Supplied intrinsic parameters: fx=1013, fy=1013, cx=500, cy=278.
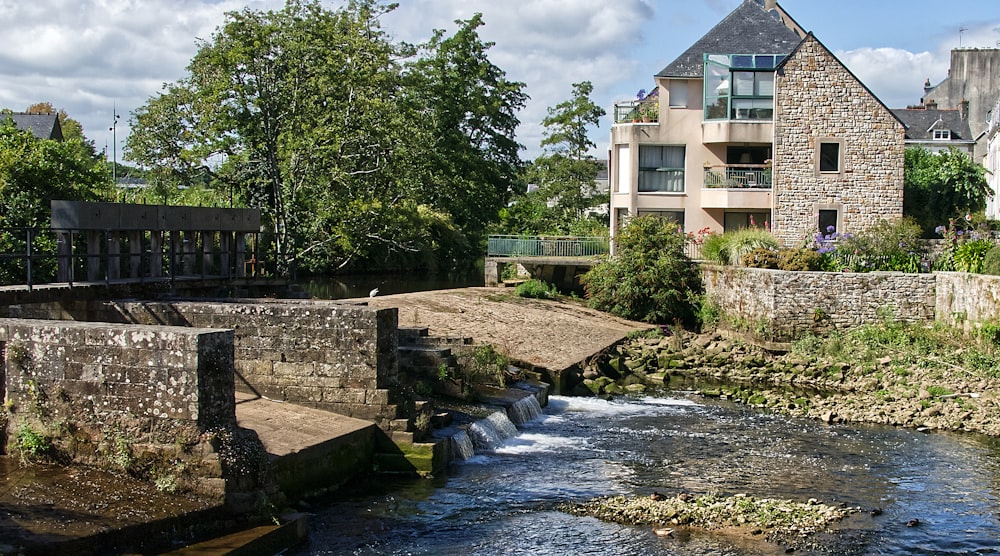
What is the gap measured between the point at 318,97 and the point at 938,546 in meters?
29.6

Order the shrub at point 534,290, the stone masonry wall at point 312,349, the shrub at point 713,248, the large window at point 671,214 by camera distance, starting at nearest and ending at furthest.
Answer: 1. the stone masonry wall at point 312,349
2. the shrub at point 713,248
3. the shrub at point 534,290
4. the large window at point 671,214

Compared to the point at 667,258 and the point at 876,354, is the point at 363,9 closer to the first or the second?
the point at 667,258

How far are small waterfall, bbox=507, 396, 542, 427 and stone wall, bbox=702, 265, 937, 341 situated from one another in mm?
10942

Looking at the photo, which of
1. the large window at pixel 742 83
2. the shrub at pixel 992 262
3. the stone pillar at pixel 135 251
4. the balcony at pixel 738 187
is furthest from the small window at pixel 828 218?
the stone pillar at pixel 135 251

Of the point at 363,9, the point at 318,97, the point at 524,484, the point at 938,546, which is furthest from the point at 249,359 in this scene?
the point at 363,9

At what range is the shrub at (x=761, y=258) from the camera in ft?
103

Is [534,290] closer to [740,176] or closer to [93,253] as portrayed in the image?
[740,176]

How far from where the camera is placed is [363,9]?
157ft

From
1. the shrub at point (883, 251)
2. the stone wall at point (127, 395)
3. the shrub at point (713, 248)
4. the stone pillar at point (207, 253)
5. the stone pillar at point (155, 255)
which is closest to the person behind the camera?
the stone wall at point (127, 395)

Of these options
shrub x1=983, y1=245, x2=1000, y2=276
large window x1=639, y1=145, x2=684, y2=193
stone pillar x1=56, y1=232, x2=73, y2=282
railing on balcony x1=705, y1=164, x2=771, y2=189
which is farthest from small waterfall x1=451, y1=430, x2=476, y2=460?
large window x1=639, y1=145, x2=684, y2=193

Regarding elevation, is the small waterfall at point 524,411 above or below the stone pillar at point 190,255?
below

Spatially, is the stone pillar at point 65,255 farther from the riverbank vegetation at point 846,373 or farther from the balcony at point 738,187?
the balcony at point 738,187

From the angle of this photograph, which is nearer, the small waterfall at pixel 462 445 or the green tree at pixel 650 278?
the small waterfall at pixel 462 445

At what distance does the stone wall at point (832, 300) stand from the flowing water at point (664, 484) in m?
7.97
